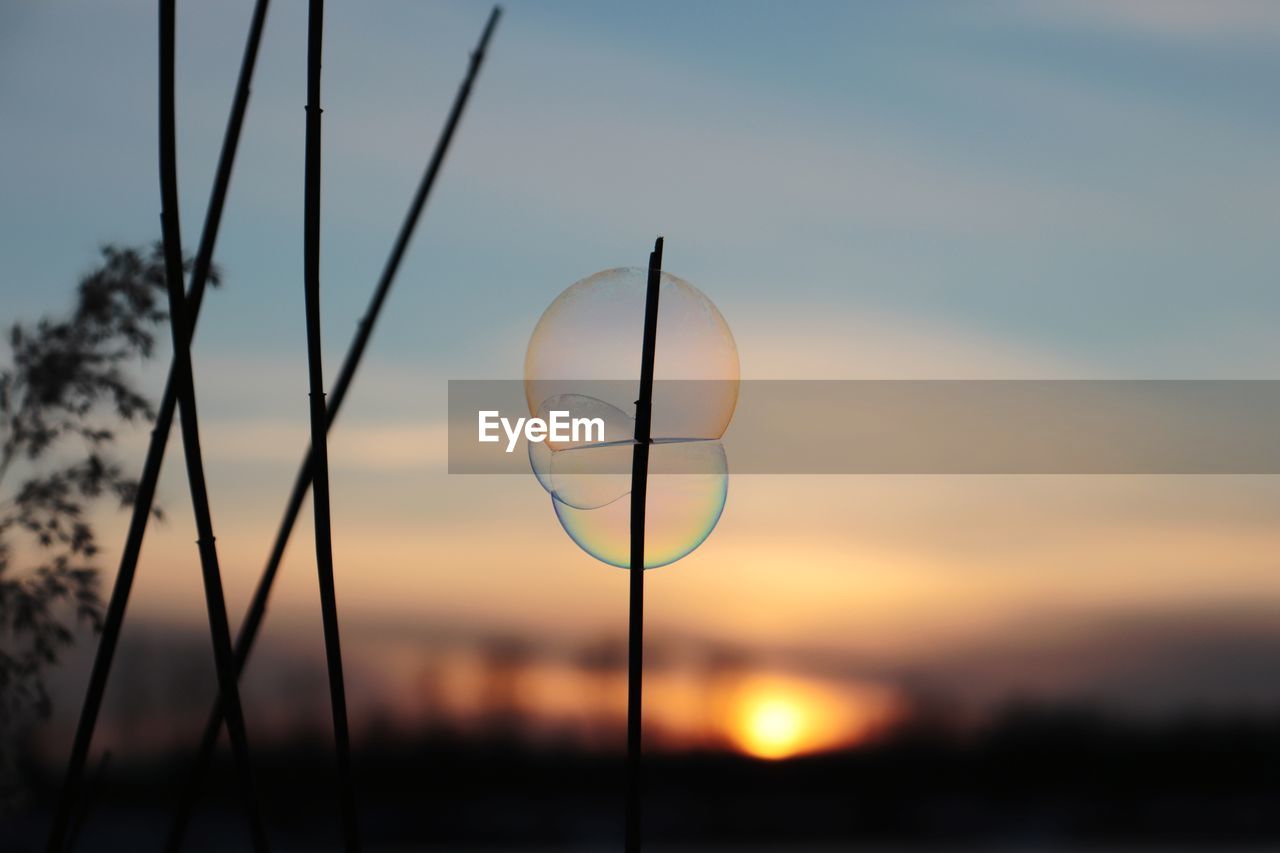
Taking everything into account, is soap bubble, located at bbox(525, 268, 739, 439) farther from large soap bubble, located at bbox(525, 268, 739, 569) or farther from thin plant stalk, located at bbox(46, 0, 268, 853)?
thin plant stalk, located at bbox(46, 0, 268, 853)

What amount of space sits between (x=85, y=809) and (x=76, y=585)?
2.60 ft

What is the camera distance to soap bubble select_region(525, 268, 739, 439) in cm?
296

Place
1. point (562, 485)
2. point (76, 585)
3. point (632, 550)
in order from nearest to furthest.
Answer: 1. point (632, 550)
2. point (562, 485)
3. point (76, 585)

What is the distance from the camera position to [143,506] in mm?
2588

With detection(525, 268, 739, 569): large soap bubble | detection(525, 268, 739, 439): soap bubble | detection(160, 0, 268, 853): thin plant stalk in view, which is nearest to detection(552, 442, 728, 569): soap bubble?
detection(525, 268, 739, 569): large soap bubble

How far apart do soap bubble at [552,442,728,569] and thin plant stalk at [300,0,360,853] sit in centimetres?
95

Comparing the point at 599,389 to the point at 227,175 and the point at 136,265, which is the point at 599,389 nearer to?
the point at 227,175

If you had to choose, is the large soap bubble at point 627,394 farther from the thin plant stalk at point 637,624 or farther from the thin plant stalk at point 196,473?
the thin plant stalk at point 196,473

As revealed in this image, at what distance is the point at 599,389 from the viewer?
9.79 ft

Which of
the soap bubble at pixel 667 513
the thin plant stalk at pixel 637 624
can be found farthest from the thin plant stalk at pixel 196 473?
the soap bubble at pixel 667 513

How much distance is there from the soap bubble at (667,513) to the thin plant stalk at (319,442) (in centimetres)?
95

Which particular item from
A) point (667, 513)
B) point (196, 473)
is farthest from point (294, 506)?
point (667, 513)

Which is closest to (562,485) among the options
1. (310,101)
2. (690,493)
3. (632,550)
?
(690,493)

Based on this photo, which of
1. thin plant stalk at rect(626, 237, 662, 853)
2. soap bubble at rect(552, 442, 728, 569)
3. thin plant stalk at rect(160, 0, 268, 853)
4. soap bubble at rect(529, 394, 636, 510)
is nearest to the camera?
thin plant stalk at rect(626, 237, 662, 853)
